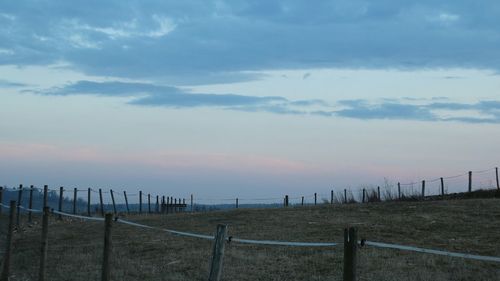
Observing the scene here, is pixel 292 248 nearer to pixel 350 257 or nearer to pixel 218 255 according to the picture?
pixel 218 255

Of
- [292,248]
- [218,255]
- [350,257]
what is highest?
[350,257]

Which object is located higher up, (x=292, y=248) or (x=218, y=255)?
(x=218, y=255)

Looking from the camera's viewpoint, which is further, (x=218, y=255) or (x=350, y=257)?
(x=218, y=255)

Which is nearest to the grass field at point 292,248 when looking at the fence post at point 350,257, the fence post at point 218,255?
the fence post at point 218,255

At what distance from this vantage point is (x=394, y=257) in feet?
50.5

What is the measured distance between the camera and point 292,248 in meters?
17.4

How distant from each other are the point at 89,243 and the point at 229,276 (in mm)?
8781

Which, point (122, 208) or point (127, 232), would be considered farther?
point (122, 208)

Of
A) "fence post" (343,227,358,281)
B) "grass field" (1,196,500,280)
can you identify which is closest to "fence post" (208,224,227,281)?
"fence post" (343,227,358,281)

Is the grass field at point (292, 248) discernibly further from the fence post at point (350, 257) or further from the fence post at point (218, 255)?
the fence post at point (350, 257)

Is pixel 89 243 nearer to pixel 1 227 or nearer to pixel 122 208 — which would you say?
pixel 1 227

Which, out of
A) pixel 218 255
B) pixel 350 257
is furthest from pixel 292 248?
pixel 350 257

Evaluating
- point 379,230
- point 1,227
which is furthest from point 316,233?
point 1,227

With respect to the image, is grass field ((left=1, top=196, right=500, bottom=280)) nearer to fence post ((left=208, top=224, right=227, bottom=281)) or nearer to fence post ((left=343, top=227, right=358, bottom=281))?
fence post ((left=208, top=224, right=227, bottom=281))
